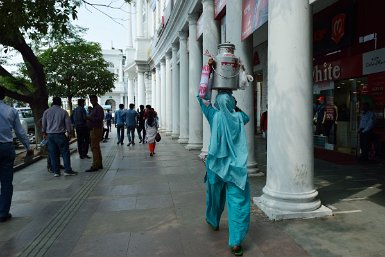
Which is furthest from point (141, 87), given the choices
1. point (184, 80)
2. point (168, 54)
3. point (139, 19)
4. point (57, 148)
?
point (57, 148)

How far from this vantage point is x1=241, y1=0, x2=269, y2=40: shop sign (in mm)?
6215

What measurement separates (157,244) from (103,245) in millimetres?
607

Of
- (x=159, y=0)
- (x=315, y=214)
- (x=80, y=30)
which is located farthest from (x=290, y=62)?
(x=159, y=0)

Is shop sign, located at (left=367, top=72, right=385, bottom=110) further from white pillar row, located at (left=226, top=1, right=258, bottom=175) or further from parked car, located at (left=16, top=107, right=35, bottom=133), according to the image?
parked car, located at (left=16, top=107, right=35, bottom=133)

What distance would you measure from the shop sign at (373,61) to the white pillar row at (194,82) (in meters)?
5.28

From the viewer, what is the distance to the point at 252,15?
6898 millimetres

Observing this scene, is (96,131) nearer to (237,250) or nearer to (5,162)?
(5,162)

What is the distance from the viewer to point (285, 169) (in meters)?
5.15

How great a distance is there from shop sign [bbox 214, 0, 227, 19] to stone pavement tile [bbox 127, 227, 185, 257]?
647 centimetres

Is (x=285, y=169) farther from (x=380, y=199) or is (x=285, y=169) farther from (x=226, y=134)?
(x=380, y=199)

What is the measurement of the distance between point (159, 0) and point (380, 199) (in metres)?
22.7

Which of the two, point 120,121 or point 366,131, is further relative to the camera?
point 120,121

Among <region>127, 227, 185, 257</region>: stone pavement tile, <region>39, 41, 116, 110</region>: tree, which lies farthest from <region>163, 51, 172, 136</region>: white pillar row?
<region>127, 227, 185, 257</region>: stone pavement tile

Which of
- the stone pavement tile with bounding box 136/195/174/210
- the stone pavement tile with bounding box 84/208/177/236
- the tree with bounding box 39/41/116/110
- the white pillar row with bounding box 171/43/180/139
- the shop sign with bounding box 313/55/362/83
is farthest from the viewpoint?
the tree with bounding box 39/41/116/110
